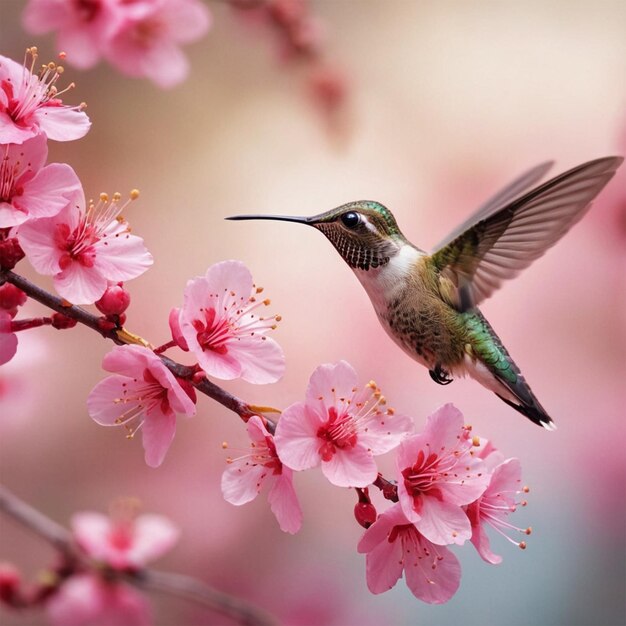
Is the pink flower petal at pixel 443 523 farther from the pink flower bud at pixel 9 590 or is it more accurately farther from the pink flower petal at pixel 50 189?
the pink flower bud at pixel 9 590

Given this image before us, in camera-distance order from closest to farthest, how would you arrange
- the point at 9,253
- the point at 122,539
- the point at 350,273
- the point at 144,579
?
the point at 9,253
the point at 144,579
the point at 122,539
the point at 350,273

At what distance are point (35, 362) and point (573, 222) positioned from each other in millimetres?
934

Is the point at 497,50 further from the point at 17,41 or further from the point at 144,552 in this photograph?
the point at 144,552

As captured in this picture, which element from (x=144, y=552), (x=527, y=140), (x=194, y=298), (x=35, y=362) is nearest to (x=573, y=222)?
(x=194, y=298)

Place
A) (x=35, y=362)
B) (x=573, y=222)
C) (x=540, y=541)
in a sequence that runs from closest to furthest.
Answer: (x=573, y=222) < (x=35, y=362) < (x=540, y=541)

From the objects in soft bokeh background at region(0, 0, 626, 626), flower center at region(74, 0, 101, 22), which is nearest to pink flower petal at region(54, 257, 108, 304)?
flower center at region(74, 0, 101, 22)

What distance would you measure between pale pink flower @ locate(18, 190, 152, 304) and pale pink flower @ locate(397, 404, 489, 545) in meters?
0.26

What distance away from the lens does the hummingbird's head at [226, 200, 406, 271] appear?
80cm

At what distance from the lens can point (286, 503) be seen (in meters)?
0.66

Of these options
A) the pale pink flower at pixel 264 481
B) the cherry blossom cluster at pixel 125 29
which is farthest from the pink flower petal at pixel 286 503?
the cherry blossom cluster at pixel 125 29

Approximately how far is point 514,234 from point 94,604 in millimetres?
660

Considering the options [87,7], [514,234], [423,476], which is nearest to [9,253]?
[423,476]

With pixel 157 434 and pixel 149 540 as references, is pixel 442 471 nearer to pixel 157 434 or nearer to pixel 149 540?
pixel 157 434

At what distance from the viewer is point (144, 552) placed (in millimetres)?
999
